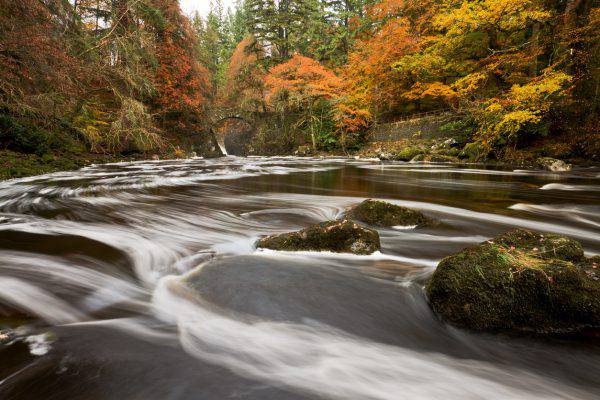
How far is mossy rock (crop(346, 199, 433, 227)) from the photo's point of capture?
4.56 metres

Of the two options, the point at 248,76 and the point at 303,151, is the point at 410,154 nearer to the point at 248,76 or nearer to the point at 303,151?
the point at 303,151

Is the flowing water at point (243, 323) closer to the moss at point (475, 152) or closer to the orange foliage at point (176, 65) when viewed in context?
the moss at point (475, 152)

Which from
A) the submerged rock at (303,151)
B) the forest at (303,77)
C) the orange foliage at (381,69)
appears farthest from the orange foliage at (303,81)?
the submerged rock at (303,151)

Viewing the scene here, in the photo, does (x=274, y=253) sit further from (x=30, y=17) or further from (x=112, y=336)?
(x=30, y=17)

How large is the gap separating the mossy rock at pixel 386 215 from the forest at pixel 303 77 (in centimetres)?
979

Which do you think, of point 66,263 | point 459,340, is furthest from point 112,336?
point 459,340

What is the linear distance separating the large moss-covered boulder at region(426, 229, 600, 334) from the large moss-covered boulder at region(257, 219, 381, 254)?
1.17m

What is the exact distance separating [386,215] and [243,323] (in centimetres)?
299

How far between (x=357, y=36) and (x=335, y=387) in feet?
113

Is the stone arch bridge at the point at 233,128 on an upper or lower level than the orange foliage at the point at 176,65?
lower

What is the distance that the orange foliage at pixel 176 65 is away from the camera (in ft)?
71.0

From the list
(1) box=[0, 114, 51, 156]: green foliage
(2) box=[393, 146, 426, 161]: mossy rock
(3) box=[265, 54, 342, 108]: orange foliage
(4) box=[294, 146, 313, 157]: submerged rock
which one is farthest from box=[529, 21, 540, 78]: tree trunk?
(1) box=[0, 114, 51, 156]: green foliage

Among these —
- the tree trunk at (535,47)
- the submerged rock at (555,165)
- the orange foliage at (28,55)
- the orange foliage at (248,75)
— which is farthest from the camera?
the orange foliage at (248,75)

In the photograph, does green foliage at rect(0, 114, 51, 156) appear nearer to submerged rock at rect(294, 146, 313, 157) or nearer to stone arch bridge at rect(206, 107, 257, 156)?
stone arch bridge at rect(206, 107, 257, 156)
